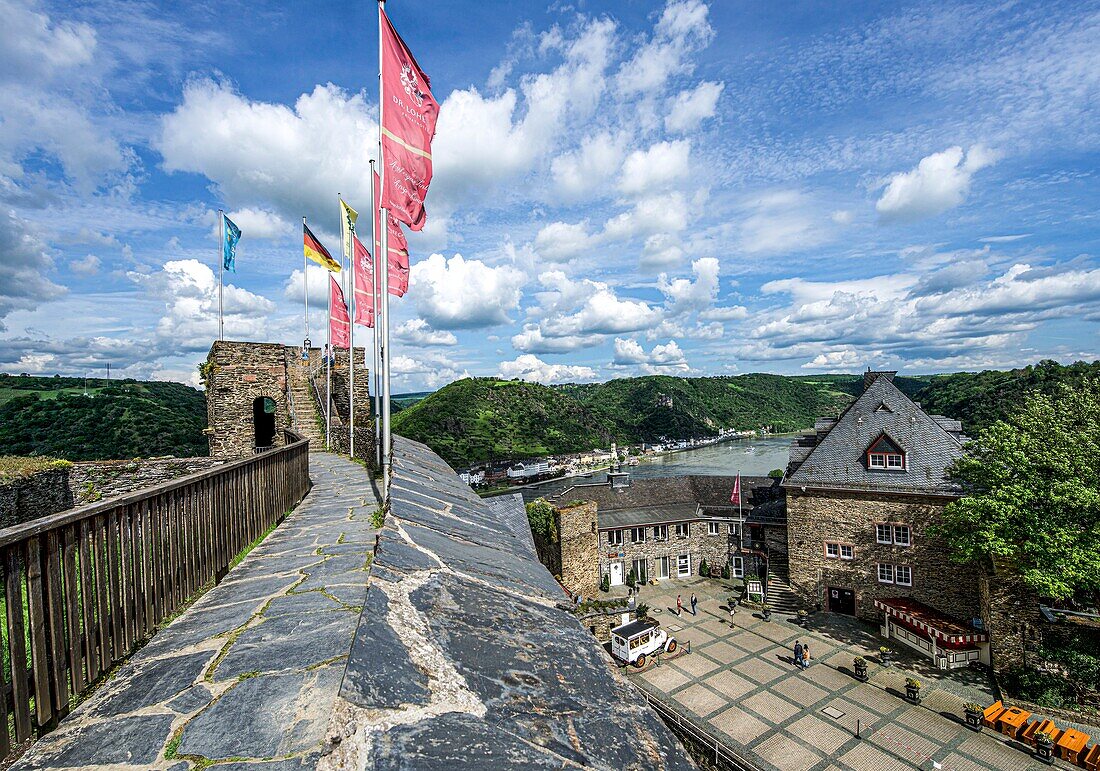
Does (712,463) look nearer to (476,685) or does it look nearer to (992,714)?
(992,714)

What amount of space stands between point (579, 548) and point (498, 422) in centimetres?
9793

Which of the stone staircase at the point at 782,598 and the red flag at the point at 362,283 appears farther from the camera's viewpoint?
the stone staircase at the point at 782,598

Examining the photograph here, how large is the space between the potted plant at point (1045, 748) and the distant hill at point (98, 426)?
35.0 meters

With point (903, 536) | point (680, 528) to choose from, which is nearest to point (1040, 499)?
point (903, 536)

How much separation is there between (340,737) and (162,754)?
1234 mm

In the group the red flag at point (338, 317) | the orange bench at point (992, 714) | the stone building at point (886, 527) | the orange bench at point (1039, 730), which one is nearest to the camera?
the orange bench at point (1039, 730)

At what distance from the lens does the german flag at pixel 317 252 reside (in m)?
18.6

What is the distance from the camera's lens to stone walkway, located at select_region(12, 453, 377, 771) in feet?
6.14

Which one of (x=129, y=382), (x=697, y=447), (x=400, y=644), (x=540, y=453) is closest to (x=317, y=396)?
(x=400, y=644)

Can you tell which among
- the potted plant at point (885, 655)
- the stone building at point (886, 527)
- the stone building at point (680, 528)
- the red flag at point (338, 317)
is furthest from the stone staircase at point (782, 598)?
the red flag at point (338, 317)

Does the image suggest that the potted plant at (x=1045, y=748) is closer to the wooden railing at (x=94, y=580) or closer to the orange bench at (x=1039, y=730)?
the orange bench at (x=1039, y=730)

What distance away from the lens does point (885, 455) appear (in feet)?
82.2

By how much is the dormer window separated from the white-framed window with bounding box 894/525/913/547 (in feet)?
8.89

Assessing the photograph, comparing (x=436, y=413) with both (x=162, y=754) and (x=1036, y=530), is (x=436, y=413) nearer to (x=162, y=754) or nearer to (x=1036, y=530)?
(x=1036, y=530)
